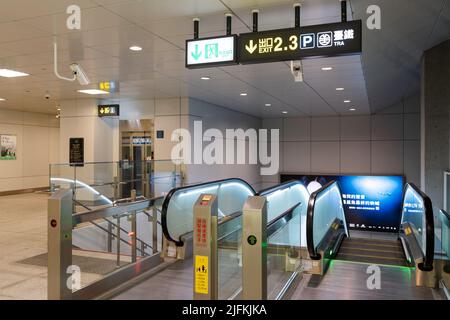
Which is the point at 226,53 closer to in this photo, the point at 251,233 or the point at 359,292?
the point at 251,233

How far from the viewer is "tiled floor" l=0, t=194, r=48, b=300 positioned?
14.1 feet

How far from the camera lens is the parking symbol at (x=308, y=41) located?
3.72 meters

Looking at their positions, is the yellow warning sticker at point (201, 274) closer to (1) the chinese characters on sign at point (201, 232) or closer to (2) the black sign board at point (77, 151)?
(1) the chinese characters on sign at point (201, 232)

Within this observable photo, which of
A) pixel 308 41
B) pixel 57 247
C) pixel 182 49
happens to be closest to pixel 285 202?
pixel 182 49

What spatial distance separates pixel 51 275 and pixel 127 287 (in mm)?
892

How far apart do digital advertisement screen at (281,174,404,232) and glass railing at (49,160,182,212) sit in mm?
→ 6644

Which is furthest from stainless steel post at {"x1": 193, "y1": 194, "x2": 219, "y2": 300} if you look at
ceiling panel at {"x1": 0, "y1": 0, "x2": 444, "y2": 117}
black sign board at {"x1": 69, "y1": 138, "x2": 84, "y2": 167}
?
black sign board at {"x1": 69, "y1": 138, "x2": 84, "y2": 167}

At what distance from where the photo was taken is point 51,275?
11.0ft

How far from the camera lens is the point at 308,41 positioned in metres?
3.74

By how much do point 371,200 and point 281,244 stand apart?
11092 mm

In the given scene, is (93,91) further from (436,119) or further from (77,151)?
(436,119)

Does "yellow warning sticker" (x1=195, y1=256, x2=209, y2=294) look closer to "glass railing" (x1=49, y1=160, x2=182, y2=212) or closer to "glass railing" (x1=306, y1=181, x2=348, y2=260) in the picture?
"glass railing" (x1=306, y1=181, x2=348, y2=260)

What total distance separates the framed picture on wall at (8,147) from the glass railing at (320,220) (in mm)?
11288
